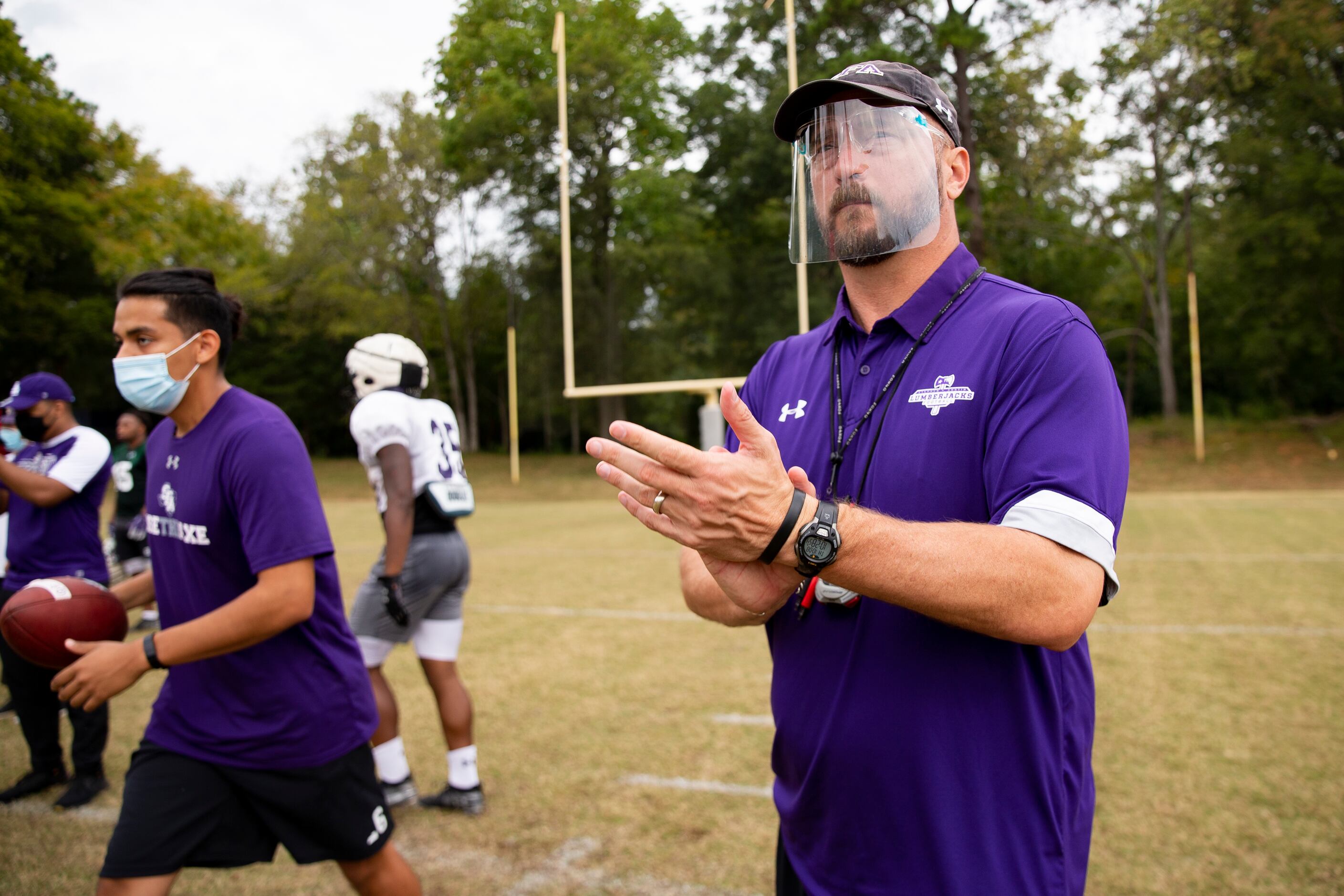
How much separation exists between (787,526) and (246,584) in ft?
5.96

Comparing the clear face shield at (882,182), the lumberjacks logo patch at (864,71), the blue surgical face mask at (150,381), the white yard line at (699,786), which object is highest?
the lumberjacks logo patch at (864,71)

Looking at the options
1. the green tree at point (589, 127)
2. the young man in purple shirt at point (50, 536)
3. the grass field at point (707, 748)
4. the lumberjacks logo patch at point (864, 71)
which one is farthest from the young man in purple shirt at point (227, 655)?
the green tree at point (589, 127)

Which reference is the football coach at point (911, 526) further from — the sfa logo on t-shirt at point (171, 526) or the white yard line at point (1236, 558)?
the white yard line at point (1236, 558)

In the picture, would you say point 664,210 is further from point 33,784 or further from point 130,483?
point 33,784

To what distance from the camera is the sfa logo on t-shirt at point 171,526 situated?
7.89ft

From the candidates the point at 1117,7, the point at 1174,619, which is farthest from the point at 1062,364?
the point at 1117,7

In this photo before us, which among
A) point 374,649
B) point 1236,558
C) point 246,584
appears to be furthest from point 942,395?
point 1236,558

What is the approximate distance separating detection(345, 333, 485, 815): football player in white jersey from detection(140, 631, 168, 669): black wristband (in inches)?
67.3

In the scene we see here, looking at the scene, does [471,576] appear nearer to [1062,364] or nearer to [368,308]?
[1062,364]

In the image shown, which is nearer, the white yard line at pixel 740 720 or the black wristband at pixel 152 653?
the black wristband at pixel 152 653

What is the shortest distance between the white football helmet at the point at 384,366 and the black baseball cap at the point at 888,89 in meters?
2.89

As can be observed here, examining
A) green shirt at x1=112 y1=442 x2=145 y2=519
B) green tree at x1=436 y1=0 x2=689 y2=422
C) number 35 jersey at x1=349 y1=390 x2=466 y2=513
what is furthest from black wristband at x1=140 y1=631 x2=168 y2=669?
green tree at x1=436 y1=0 x2=689 y2=422

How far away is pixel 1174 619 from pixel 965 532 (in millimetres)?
7074

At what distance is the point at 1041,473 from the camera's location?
Result: 1277mm
